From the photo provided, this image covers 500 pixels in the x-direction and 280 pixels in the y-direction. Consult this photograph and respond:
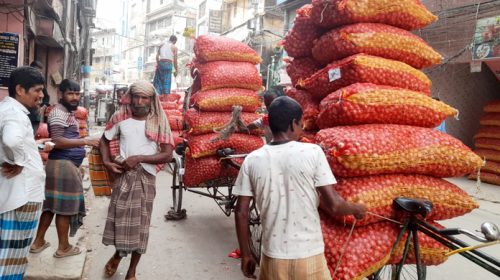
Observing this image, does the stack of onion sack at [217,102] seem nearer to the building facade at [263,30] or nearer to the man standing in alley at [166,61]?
the man standing in alley at [166,61]

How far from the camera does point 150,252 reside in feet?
14.3

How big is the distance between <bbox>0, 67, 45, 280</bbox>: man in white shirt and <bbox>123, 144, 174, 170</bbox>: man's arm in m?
0.68

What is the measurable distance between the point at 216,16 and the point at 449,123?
901 inches

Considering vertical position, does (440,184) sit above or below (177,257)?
above

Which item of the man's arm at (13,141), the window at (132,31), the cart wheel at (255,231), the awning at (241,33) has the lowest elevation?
the cart wheel at (255,231)

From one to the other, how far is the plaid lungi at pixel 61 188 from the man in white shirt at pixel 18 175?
0.93 meters

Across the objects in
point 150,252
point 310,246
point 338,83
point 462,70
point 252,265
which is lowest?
point 150,252

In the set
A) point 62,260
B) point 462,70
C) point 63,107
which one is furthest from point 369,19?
point 462,70

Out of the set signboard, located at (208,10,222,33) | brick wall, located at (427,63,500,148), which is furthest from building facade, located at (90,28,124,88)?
brick wall, located at (427,63,500,148)

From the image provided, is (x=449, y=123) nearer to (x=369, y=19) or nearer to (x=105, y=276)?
(x=369, y=19)

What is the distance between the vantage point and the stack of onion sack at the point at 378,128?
2445 millimetres

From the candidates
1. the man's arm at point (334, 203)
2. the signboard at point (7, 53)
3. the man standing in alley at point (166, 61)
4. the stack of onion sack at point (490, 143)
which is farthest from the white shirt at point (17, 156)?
the stack of onion sack at point (490, 143)

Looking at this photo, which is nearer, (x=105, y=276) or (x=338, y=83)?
(x=338, y=83)

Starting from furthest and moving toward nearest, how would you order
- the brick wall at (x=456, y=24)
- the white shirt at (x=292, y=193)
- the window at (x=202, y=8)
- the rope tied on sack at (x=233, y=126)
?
1. the window at (x=202, y=8)
2. the brick wall at (x=456, y=24)
3. the rope tied on sack at (x=233, y=126)
4. the white shirt at (x=292, y=193)
